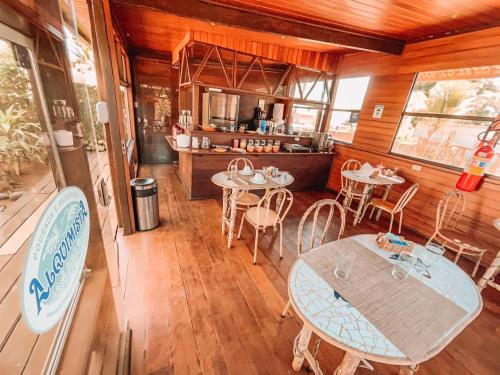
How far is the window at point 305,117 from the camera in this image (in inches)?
196

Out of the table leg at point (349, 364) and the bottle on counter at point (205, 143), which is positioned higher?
the bottle on counter at point (205, 143)

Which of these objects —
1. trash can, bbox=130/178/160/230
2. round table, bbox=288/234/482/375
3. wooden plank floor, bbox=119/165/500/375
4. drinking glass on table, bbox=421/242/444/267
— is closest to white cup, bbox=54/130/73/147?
round table, bbox=288/234/482/375

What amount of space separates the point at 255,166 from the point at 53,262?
3558 mm

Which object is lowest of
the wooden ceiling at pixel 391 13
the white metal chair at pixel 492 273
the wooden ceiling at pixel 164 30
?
the white metal chair at pixel 492 273

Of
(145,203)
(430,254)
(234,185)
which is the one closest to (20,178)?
(234,185)

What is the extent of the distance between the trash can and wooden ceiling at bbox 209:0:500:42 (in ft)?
7.57

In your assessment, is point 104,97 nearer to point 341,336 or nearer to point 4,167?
point 4,167

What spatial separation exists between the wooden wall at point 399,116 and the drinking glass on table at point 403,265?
7.45 ft

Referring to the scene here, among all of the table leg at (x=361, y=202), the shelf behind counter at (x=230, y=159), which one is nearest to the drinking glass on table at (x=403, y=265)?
the table leg at (x=361, y=202)

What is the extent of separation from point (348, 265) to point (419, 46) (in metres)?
3.94

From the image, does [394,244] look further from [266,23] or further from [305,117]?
[305,117]

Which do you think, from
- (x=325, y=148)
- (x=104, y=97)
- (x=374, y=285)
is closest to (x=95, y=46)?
(x=104, y=97)

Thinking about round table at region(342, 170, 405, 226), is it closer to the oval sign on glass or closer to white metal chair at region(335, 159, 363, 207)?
white metal chair at region(335, 159, 363, 207)

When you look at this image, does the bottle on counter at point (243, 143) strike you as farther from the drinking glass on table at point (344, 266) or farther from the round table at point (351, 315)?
the drinking glass on table at point (344, 266)
